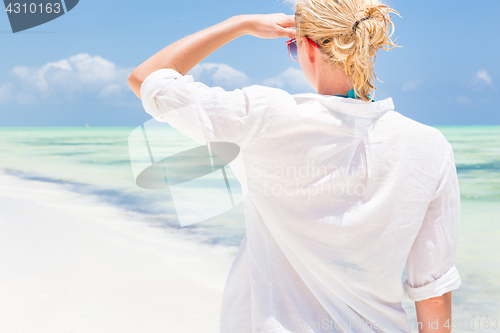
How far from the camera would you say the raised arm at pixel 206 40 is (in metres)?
0.76

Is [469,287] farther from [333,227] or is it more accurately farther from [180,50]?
[180,50]

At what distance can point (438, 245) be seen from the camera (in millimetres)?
838

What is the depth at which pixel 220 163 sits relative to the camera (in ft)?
2.57

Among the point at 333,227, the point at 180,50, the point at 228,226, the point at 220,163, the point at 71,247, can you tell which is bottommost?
the point at 228,226

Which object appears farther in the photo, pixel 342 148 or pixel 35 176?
pixel 35 176

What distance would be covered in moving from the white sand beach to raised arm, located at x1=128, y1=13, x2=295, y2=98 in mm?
2198

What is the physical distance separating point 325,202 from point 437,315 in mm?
413

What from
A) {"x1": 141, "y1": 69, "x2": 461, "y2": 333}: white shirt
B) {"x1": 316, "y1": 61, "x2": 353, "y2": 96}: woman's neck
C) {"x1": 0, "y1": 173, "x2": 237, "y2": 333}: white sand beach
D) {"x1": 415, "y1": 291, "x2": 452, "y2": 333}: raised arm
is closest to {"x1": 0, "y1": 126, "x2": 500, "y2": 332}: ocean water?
{"x1": 0, "y1": 173, "x2": 237, "y2": 333}: white sand beach

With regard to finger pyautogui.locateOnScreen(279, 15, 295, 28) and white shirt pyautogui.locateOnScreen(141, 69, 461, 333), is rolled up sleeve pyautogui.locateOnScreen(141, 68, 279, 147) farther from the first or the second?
finger pyautogui.locateOnScreen(279, 15, 295, 28)

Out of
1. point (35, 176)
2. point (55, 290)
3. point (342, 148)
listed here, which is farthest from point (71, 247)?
point (35, 176)

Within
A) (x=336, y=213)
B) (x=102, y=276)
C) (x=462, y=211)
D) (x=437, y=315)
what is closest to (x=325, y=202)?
(x=336, y=213)

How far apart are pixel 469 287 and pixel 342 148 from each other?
3.29 meters

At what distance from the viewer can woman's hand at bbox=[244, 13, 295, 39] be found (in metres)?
0.87

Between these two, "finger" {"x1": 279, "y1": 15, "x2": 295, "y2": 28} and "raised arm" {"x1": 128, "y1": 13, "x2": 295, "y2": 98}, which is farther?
"finger" {"x1": 279, "y1": 15, "x2": 295, "y2": 28}
